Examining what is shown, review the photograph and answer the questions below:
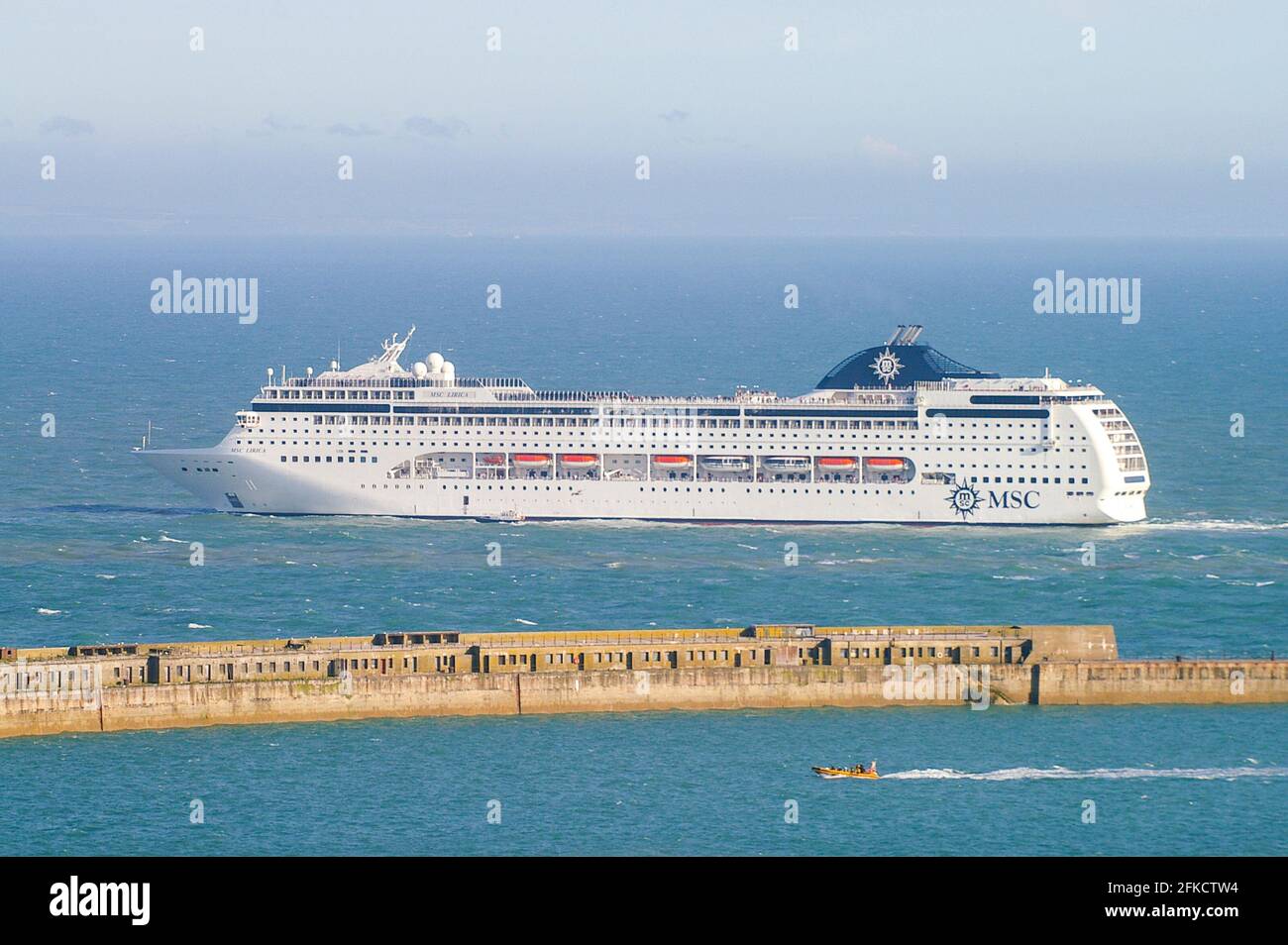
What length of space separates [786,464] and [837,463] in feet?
7.93

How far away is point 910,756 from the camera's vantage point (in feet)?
254

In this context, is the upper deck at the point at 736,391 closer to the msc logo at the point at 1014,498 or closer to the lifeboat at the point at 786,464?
the lifeboat at the point at 786,464

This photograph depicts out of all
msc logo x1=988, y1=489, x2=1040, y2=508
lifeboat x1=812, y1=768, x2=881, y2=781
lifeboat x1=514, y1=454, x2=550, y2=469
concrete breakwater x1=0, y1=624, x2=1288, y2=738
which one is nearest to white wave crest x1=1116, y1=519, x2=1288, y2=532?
msc logo x1=988, y1=489, x2=1040, y2=508

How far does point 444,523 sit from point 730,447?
45.4 ft

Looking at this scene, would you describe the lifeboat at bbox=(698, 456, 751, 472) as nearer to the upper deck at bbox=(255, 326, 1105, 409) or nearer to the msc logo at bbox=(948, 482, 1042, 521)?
the upper deck at bbox=(255, 326, 1105, 409)

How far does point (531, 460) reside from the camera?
122m

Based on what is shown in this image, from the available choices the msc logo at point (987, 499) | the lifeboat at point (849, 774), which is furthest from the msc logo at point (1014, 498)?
the lifeboat at point (849, 774)

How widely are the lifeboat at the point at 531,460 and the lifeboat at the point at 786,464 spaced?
1014cm

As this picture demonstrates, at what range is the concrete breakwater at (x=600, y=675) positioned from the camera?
81.4 metres

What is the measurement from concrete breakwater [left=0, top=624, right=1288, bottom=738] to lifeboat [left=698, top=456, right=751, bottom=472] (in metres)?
34.3

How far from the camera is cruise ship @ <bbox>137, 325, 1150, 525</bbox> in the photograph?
119562 mm

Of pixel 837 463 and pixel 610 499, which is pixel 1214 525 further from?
pixel 610 499
